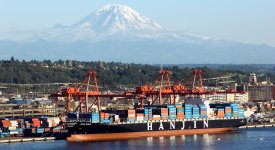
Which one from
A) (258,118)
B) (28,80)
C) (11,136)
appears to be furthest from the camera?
(28,80)

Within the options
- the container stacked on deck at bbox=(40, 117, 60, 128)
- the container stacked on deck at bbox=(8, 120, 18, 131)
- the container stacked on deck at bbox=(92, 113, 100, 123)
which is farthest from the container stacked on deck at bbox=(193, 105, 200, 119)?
the container stacked on deck at bbox=(8, 120, 18, 131)

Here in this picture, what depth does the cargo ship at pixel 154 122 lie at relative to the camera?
2425 inches

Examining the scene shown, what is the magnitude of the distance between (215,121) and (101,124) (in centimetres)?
960

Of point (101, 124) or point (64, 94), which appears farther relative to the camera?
point (64, 94)

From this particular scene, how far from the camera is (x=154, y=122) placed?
2549 inches

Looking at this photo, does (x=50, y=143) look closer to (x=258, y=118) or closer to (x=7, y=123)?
(x=7, y=123)

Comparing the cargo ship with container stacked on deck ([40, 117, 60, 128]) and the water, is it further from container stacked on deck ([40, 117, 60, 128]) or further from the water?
container stacked on deck ([40, 117, 60, 128])

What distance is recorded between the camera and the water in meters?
55.2

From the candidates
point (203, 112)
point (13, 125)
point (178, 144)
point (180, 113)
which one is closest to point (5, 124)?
point (13, 125)

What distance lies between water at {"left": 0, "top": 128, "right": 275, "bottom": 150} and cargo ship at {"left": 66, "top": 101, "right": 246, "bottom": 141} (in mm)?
1663

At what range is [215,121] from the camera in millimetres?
68188

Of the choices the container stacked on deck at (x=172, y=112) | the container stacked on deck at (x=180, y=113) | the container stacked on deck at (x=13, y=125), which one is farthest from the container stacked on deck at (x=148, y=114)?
the container stacked on deck at (x=13, y=125)

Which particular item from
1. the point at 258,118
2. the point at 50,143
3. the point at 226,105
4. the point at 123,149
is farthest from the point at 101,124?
the point at 258,118

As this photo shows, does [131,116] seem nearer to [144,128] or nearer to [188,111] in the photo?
[144,128]
